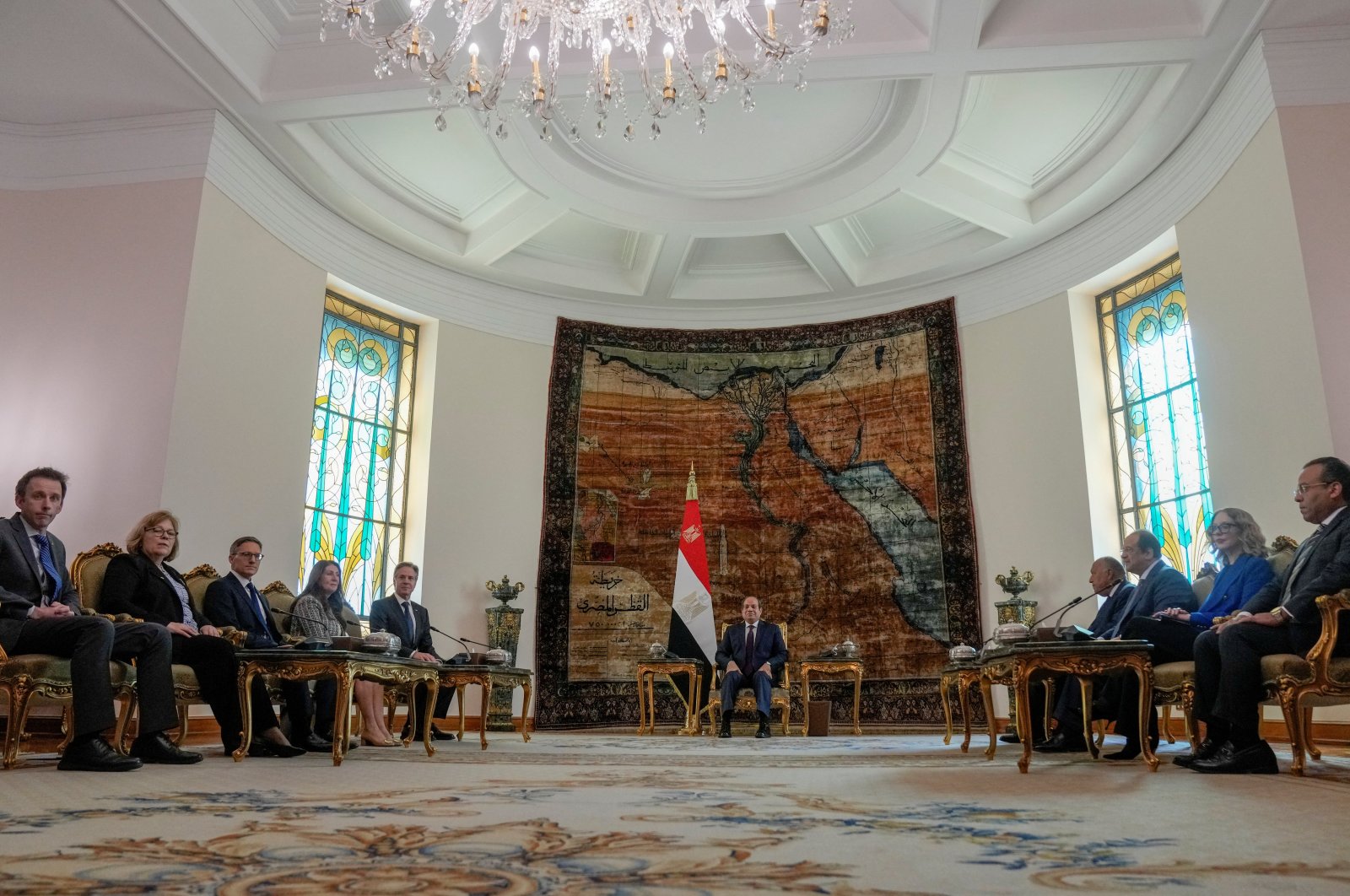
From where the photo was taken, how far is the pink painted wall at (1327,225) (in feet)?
19.1

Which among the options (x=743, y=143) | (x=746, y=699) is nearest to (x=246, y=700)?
(x=746, y=699)

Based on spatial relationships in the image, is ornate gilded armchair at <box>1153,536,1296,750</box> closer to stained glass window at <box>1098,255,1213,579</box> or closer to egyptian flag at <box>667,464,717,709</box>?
stained glass window at <box>1098,255,1213,579</box>

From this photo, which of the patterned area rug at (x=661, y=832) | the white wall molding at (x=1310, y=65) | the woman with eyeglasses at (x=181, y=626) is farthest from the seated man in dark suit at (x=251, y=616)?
the white wall molding at (x=1310, y=65)

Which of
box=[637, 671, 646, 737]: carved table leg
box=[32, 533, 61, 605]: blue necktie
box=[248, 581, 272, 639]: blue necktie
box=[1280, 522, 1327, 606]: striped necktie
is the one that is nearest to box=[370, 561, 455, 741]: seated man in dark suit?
box=[248, 581, 272, 639]: blue necktie

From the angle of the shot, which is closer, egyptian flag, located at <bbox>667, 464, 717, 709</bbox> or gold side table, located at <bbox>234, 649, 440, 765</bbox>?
gold side table, located at <bbox>234, 649, 440, 765</bbox>

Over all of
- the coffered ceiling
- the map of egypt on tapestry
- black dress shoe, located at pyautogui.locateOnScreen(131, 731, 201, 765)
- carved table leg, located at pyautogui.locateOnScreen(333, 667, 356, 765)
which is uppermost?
the coffered ceiling

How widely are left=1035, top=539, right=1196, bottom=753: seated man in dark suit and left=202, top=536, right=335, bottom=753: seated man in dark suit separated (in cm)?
405

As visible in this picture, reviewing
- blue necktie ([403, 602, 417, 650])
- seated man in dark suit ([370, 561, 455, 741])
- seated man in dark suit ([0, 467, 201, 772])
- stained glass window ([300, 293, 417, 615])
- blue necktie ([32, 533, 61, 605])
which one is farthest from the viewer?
stained glass window ([300, 293, 417, 615])

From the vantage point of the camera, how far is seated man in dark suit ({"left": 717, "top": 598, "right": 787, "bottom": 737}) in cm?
763

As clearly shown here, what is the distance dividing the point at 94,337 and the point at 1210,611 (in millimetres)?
7388

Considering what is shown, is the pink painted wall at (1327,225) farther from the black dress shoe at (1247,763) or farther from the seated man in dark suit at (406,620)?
the seated man in dark suit at (406,620)

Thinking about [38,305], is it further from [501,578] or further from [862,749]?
[862,749]

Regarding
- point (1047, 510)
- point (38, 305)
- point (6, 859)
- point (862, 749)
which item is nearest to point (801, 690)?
point (1047, 510)

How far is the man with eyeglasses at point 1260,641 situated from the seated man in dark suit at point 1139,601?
1.15m
